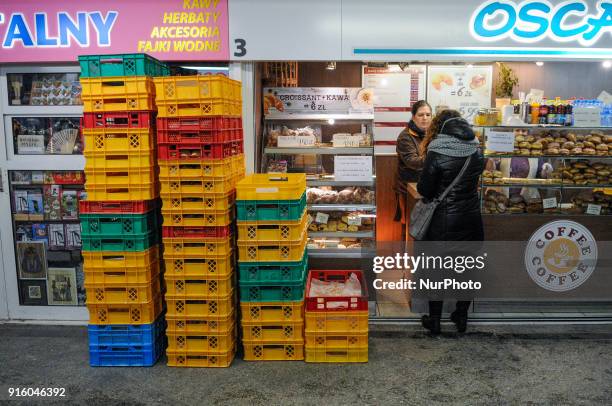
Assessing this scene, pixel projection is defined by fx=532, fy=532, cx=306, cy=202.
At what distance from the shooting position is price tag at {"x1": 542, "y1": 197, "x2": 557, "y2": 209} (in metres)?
5.92

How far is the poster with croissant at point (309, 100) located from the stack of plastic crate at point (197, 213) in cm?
157

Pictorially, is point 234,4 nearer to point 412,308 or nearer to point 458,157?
point 458,157

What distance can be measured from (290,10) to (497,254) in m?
3.41

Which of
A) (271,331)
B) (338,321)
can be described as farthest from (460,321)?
(271,331)

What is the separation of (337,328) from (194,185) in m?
1.76

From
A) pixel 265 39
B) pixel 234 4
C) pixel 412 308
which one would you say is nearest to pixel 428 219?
pixel 412 308

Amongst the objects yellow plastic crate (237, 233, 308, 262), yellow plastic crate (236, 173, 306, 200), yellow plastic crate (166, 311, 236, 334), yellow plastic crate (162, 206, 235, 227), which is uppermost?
yellow plastic crate (236, 173, 306, 200)

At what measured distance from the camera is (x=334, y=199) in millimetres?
6031

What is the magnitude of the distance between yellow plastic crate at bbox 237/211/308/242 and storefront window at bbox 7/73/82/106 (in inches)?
99.2

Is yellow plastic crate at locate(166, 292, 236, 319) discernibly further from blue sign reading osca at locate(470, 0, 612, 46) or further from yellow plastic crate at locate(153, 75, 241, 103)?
blue sign reading osca at locate(470, 0, 612, 46)

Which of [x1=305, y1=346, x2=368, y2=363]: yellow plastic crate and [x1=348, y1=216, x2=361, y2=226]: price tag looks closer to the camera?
[x1=305, y1=346, x2=368, y2=363]: yellow plastic crate

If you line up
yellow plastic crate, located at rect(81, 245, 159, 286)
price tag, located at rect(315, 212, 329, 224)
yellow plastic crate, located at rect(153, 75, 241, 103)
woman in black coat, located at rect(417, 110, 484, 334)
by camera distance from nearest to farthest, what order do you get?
1. yellow plastic crate, located at rect(153, 75, 241, 103)
2. yellow plastic crate, located at rect(81, 245, 159, 286)
3. woman in black coat, located at rect(417, 110, 484, 334)
4. price tag, located at rect(315, 212, 329, 224)

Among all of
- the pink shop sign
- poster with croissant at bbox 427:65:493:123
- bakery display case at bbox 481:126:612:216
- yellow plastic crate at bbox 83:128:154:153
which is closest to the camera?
yellow plastic crate at bbox 83:128:154:153

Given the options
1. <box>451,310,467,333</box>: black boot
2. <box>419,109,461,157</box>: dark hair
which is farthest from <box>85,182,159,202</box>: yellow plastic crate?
<box>451,310,467,333</box>: black boot
